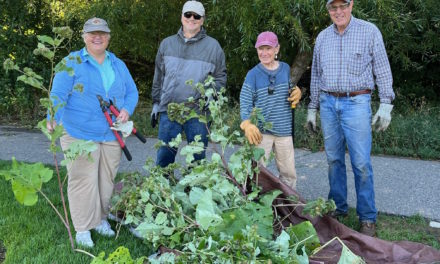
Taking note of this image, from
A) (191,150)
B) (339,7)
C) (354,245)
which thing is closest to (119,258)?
(191,150)

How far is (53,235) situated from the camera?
11.6 ft

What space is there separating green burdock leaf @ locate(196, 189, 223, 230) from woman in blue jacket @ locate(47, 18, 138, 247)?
41.1 inches

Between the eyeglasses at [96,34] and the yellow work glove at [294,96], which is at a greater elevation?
the eyeglasses at [96,34]

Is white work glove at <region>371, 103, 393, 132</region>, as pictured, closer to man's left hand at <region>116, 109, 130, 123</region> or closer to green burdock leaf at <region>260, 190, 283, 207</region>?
green burdock leaf at <region>260, 190, 283, 207</region>

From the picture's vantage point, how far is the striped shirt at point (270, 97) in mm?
3635

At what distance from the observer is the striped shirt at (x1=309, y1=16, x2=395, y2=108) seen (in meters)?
3.45

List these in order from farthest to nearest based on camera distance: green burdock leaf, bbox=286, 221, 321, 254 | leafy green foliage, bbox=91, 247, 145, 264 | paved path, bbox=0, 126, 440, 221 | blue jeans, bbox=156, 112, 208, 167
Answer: paved path, bbox=0, 126, 440, 221 < blue jeans, bbox=156, 112, 208, 167 < green burdock leaf, bbox=286, 221, 321, 254 < leafy green foliage, bbox=91, 247, 145, 264

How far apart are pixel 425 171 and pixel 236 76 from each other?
16.2 feet

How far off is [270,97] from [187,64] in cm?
77

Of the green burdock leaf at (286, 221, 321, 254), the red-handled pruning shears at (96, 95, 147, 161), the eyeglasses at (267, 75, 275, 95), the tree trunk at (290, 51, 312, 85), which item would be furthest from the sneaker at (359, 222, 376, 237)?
the tree trunk at (290, 51, 312, 85)

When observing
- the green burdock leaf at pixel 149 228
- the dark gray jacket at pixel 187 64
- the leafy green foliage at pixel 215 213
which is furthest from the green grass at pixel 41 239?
the dark gray jacket at pixel 187 64

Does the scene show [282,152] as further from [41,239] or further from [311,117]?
[41,239]

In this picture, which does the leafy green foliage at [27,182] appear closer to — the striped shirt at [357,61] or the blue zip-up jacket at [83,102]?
the blue zip-up jacket at [83,102]

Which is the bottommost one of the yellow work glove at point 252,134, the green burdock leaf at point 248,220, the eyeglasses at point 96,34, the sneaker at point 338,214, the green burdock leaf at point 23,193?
the sneaker at point 338,214
